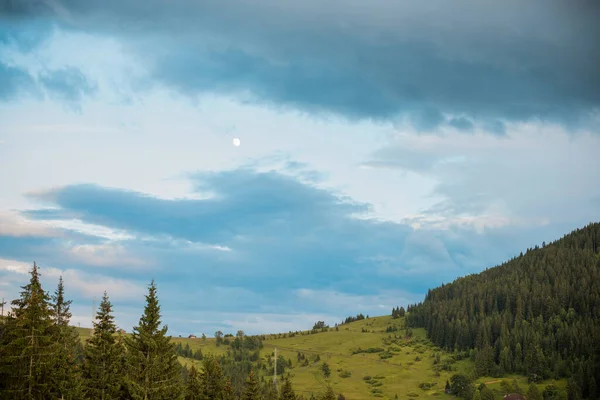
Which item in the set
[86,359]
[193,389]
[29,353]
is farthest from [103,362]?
[193,389]

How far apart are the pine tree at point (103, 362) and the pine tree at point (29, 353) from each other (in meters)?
13.2

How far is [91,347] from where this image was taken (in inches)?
3285

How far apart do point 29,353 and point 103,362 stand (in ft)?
57.8

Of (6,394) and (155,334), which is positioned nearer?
(6,394)

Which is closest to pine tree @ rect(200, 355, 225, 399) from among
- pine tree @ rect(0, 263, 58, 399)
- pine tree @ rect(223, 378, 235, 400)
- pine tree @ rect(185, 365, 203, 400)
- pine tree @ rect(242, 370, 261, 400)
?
pine tree @ rect(223, 378, 235, 400)

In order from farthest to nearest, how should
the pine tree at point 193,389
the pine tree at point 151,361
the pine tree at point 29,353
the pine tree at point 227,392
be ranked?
the pine tree at point 227,392 → the pine tree at point 193,389 → the pine tree at point 151,361 → the pine tree at point 29,353

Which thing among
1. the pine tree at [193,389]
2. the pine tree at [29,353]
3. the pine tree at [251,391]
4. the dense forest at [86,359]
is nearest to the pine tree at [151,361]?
the dense forest at [86,359]

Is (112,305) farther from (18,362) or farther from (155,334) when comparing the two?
(18,362)

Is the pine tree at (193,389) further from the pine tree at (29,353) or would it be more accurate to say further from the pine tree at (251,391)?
the pine tree at (29,353)

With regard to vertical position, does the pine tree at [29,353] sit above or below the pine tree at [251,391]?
above

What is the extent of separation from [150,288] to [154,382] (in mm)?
12656

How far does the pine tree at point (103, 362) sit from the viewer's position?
269 feet

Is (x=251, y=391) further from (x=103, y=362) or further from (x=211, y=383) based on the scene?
(x=103, y=362)

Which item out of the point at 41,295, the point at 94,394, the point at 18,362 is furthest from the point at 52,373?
the point at 94,394
